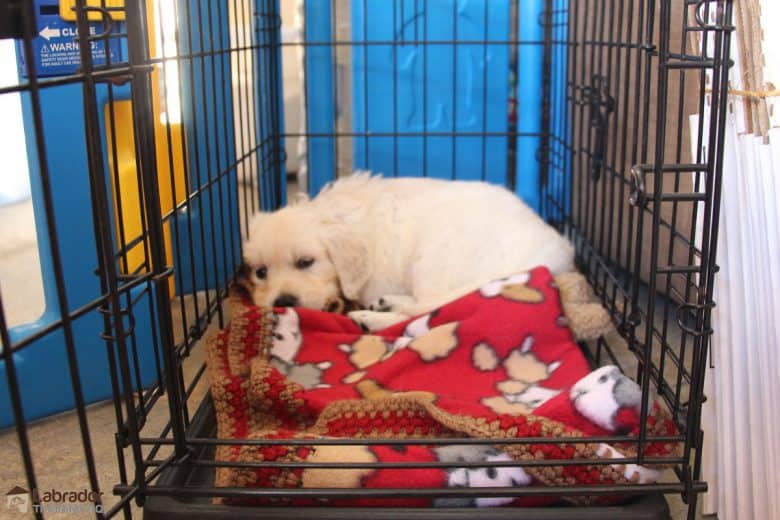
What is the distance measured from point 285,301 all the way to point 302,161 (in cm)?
96

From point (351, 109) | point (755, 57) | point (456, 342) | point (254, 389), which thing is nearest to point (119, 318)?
point (254, 389)

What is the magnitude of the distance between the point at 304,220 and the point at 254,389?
76cm

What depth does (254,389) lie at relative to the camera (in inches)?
56.3

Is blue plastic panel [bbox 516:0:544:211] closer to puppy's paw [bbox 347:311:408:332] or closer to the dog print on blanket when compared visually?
puppy's paw [bbox 347:311:408:332]

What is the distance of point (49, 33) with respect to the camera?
1.44 meters

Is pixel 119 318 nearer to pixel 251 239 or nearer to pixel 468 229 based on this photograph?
pixel 251 239

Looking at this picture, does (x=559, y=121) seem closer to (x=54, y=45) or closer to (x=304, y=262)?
(x=304, y=262)

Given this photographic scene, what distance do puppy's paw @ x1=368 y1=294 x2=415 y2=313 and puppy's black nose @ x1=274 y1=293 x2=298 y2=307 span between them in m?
0.24

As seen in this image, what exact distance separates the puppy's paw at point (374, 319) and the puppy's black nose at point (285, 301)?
0.51ft

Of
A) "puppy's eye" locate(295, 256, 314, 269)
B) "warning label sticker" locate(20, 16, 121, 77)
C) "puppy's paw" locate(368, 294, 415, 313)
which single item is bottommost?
"puppy's paw" locate(368, 294, 415, 313)

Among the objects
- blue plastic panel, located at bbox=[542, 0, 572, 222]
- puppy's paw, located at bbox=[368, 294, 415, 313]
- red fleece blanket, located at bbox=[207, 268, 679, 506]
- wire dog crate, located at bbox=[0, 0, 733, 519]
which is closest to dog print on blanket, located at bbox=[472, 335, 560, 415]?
red fleece blanket, located at bbox=[207, 268, 679, 506]

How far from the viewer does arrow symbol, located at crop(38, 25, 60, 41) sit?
1438 mm

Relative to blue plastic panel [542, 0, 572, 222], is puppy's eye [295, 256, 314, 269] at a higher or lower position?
lower

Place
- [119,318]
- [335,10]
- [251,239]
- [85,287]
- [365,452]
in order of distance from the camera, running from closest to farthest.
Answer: [119,318] < [365,452] < [85,287] < [251,239] < [335,10]
